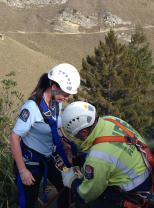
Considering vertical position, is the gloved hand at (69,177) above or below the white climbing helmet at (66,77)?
below

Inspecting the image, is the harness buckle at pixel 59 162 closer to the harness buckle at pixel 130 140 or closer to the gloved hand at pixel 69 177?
the gloved hand at pixel 69 177

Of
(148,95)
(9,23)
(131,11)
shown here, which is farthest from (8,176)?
(131,11)

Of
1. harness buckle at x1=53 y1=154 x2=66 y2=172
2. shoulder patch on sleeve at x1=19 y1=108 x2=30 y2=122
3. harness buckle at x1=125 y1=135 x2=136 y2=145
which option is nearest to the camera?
harness buckle at x1=125 y1=135 x2=136 y2=145

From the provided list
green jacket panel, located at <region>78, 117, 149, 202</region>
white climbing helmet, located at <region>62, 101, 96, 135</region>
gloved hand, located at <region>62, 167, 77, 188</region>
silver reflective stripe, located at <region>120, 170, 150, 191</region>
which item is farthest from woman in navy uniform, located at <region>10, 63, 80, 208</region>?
silver reflective stripe, located at <region>120, 170, 150, 191</region>

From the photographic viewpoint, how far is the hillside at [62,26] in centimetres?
5181

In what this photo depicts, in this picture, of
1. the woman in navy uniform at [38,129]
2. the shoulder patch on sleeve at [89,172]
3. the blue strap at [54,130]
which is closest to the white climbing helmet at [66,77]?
the woman in navy uniform at [38,129]

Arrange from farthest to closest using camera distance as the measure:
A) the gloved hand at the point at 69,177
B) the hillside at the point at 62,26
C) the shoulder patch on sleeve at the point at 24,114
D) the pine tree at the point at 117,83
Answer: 1. the hillside at the point at 62,26
2. the pine tree at the point at 117,83
3. the shoulder patch on sleeve at the point at 24,114
4. the gloved hand at the point at 69,177

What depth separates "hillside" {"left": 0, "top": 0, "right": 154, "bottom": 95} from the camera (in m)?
51.8

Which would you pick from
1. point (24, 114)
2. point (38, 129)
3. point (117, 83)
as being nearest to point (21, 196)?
point (38, 129)

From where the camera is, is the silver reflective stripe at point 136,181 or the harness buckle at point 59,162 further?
the harness buckle at point 59,162

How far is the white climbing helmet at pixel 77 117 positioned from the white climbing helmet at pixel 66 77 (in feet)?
2.13

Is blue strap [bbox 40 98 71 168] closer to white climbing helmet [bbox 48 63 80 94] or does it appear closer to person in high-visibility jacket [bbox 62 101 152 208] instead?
white climbing helmet [bbox 48 63 80 94]

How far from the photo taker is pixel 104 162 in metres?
3.66

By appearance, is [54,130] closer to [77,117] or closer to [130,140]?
[77,117]
